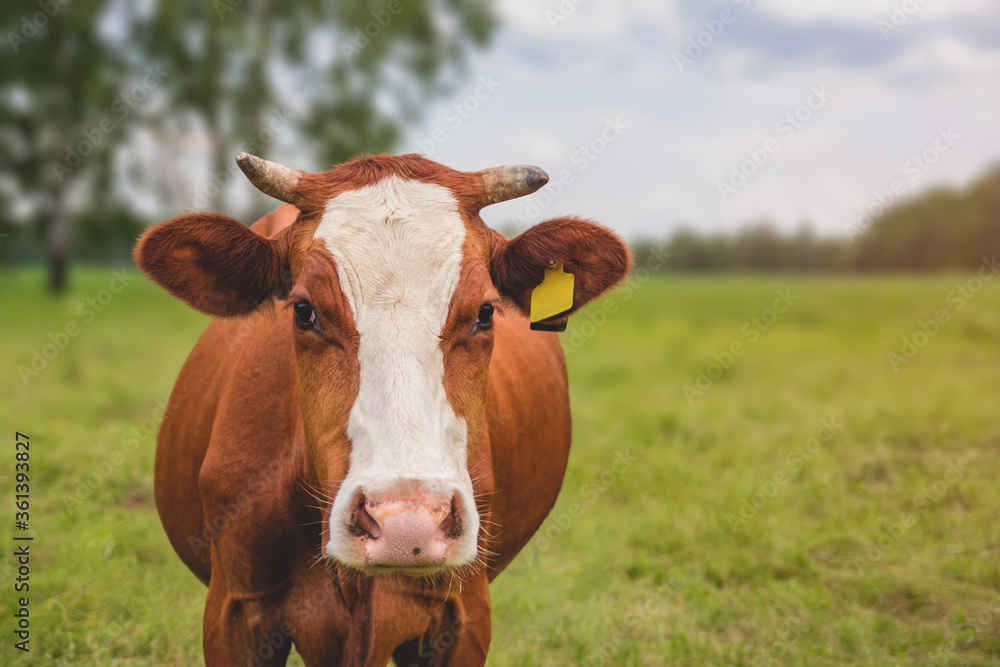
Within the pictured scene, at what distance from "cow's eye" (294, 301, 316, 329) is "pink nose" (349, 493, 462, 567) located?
23.3 inches

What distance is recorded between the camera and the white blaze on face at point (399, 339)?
2.03 meters

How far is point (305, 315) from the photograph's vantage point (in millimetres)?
2357

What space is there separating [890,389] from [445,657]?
1067cm

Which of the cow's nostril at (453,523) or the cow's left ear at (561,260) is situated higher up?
the cow's left ear at (561,260)

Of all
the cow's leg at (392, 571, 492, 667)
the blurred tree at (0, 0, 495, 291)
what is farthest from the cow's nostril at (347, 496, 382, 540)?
the blurred tree at (0, 0, 495, 291)

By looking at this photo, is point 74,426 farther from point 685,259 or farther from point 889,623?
point 685,259

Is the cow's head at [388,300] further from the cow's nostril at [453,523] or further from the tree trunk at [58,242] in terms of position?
the tree trunk at [58,242]

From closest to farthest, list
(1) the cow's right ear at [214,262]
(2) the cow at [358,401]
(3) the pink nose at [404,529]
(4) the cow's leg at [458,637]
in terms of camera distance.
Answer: (3) the pink nose at [404,529]
(2) the cow at [358,401]
(1) the cow's right ear at [214,262]
(4) the cow's leg at [458,637]

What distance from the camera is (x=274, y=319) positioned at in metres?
2.88

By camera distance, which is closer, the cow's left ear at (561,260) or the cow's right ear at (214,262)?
the cow's right ear at (214,262)

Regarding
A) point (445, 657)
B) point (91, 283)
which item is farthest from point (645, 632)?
point (91, 283)

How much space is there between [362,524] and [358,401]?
351 mm

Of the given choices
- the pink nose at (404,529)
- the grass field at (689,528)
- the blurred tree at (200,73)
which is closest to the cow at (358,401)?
the pink nose at (404,529)

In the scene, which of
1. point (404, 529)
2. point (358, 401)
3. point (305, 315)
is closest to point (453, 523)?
point (404, 529)
